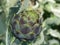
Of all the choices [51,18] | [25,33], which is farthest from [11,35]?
[51,18]

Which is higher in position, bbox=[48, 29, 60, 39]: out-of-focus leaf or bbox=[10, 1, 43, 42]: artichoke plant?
bbox=[10, 1, 43, 42]: artichoke plant

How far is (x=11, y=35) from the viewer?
0.84 metres

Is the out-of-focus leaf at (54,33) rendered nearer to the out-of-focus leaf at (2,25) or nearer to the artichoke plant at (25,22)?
the artichoke plant at (25,22)

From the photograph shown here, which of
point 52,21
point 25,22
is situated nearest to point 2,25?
point 25,22

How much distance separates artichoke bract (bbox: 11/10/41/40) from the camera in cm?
80

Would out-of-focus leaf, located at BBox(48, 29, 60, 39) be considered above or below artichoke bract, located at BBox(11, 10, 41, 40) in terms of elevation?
below

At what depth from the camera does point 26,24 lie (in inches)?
31.8

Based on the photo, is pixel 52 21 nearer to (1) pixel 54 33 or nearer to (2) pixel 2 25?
(1) pixel 54 33

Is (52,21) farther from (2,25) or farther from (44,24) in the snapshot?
(2,25)

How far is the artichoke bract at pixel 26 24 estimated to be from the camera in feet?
2.63

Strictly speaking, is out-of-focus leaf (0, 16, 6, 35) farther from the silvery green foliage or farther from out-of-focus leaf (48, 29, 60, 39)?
out-of-focus leaf (48, 29, 60, 39)

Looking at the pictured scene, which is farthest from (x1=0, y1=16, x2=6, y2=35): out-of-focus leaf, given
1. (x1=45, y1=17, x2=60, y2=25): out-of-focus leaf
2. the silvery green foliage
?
(x1=45, y1=17, x2=60, y2=25): out-of-focus leaf

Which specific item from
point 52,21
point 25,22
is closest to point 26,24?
point 25,22

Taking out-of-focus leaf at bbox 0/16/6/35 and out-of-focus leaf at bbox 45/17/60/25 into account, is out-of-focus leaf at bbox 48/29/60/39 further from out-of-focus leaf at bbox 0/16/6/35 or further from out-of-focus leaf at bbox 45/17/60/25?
out-of-focus leaf at bbox 0/16/6/35
